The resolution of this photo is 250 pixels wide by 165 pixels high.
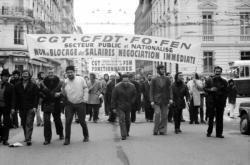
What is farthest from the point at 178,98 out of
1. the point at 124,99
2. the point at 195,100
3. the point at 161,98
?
the point at 195,100

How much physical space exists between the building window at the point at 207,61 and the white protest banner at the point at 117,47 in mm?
27248

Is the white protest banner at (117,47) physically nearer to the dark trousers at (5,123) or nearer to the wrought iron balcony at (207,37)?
the dark trousers at (5,123)

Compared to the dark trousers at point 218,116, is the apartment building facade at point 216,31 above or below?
above

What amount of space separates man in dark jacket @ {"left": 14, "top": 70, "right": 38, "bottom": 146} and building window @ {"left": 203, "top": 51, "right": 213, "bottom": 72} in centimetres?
3296

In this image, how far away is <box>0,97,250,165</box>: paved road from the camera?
24.8ft

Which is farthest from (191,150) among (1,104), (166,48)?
(166,48)

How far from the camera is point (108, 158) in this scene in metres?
7.80

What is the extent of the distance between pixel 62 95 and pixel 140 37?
5.34m

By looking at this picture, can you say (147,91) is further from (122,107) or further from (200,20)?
(200,20)

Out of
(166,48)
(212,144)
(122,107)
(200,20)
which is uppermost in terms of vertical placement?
(200,20)

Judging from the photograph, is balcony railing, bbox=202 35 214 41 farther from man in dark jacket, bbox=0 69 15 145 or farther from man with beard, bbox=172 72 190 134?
man in dark jacket, bbox=0 69 15 145

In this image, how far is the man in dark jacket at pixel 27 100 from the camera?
32.2 feet

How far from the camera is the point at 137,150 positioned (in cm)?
866

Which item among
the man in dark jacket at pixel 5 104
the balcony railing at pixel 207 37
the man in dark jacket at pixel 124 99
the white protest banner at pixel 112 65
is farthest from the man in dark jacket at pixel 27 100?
the balcony railing at pixel 207 37
